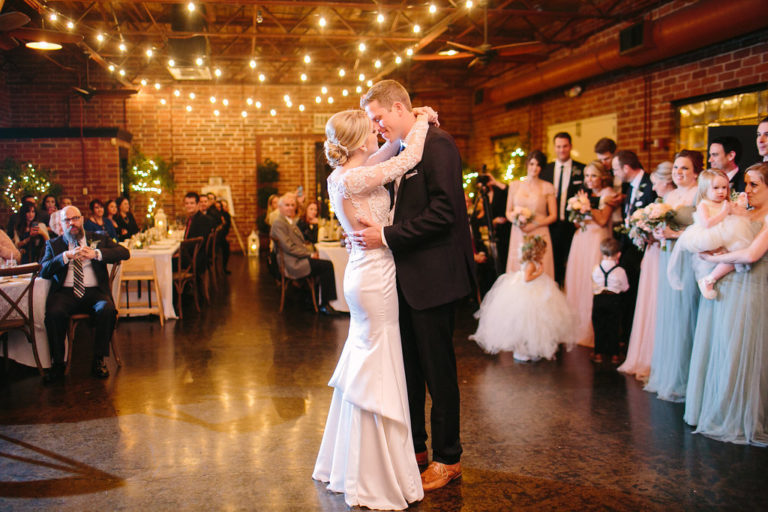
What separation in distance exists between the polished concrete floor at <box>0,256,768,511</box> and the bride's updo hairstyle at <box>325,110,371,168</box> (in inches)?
60.6

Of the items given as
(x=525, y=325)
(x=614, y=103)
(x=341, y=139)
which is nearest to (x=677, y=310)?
(x=525, y=325)

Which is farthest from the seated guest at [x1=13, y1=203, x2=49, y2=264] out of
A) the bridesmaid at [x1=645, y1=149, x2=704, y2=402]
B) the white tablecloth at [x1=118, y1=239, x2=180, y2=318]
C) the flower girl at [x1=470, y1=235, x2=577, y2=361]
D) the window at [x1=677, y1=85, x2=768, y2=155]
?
the window at [x1=677, y1=85, x2=768, y2=155]

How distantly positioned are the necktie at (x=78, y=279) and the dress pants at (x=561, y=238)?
4282 mm

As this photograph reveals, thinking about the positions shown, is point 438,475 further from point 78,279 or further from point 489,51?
point 489,51

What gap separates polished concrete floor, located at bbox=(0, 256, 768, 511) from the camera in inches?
116

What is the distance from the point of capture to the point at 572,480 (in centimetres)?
311

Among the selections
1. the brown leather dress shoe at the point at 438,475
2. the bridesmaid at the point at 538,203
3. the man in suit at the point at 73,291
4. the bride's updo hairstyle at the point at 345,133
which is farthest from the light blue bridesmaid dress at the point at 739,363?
the man in suit at the point at 73,291

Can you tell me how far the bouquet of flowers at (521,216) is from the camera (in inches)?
238

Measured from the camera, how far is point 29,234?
29.0 ft

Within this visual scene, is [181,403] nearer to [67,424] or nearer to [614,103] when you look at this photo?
[67,424]

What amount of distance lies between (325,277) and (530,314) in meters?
3.03

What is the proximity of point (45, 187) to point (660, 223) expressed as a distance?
1110 centimetres

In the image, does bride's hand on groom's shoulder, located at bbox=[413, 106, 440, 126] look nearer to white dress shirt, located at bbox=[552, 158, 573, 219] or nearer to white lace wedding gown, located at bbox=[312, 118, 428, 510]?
white lace wedding gown, located at bbox=[312, 118, 428, 510]

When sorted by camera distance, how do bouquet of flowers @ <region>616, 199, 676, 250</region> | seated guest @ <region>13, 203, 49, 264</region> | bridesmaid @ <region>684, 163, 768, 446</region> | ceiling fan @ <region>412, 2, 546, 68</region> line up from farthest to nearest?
seated guest @ <region>13, 203, 49, 264</region> → ceiling fan @ <region>412, 2, 546, 68</region> → bouquet of flowers @ <region>616, 199, 676, 250</region> → bridesmaid @ <region>684, 163, 768, 446</region>
